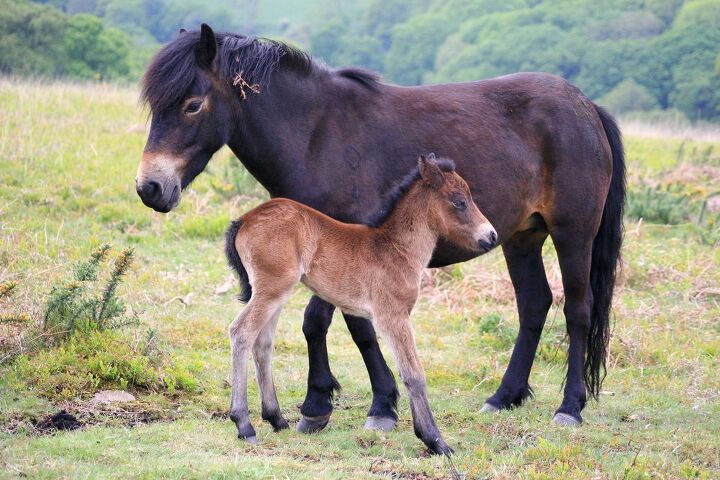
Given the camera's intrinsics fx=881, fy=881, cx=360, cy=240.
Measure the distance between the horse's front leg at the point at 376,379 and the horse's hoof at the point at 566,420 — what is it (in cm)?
115

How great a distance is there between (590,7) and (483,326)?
54.0m

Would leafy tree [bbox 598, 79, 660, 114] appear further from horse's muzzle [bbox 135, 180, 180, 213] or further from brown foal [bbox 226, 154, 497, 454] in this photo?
horse's muzzle [bbox 135, 180, 180, 213]

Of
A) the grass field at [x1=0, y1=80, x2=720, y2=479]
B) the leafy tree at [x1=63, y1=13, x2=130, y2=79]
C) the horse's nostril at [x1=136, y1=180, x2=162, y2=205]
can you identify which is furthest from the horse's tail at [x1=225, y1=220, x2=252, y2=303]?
the leafy tree at [x1=63, y1=13, x2=130, y2=79]

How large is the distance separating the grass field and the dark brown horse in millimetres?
482

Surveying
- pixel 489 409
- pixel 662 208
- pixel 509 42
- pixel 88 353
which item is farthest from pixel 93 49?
pixel 489 409

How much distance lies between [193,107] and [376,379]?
2170 mm

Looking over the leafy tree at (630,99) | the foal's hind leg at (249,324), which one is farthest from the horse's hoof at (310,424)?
the leafy tree at (630,99)

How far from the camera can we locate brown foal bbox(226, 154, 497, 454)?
5.05 metres

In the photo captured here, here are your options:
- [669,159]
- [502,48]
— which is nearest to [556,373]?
[669,159]

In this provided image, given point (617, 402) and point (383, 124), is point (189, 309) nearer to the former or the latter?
point (383, 124)

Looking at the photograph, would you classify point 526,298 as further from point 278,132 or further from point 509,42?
point 509,42

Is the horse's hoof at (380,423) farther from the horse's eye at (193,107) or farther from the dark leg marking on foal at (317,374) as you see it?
the horse's eye at (193,107)

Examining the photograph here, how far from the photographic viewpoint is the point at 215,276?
9625mm

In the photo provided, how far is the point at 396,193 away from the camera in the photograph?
5.47 meters
